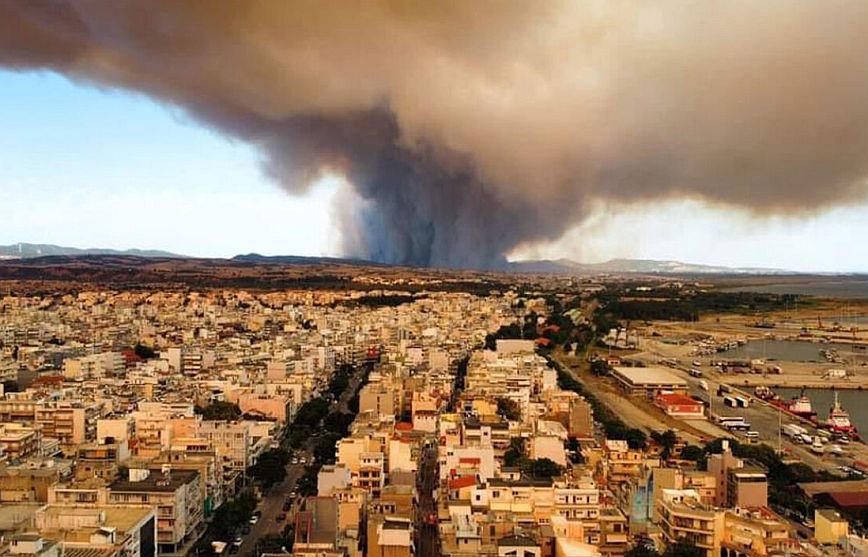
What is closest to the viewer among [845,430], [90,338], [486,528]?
[486,528]

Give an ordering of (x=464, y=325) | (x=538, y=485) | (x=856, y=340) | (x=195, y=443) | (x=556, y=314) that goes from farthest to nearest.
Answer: (x=556, y=314), (x=856, y=340), (x=464, y=325), (x=195, y=443), (x=538, y=485)

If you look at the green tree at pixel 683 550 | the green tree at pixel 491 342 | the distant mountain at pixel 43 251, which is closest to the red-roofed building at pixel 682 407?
the green tree at pixel 491 342

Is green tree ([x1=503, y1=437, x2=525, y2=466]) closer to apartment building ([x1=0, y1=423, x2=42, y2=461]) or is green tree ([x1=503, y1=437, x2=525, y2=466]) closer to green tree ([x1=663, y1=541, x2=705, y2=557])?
green tree ([x1=663, y1=541, x2=705, y2=557])

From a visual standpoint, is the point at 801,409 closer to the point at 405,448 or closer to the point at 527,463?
the point at 527,463

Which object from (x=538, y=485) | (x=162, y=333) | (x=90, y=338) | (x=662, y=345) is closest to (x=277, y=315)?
(x=162, y=333)

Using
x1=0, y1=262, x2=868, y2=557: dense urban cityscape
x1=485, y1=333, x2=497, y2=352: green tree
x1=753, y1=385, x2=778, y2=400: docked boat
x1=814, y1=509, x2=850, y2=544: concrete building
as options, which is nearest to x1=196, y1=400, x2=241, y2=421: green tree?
x1=0, y1=262, x2=868, y2=557: dense urban cityscape

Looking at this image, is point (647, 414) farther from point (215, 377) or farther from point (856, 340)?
point (856, 340)
